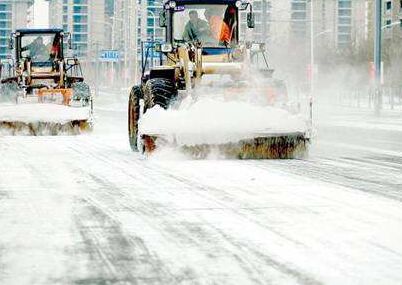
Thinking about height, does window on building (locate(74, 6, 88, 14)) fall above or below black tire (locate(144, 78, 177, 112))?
above

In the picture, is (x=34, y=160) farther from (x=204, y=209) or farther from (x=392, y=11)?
(x=392, y=11)

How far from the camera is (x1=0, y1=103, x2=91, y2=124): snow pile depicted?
70.7ft

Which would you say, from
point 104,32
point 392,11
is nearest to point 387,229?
point 392,11

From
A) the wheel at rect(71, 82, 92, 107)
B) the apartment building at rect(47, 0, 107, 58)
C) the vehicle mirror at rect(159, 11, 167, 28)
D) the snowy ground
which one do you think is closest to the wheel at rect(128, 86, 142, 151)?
the vehicle mirror at rect(159, 11, 167, 28)

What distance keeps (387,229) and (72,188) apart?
4201 millimetres

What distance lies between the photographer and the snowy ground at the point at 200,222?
5.92m

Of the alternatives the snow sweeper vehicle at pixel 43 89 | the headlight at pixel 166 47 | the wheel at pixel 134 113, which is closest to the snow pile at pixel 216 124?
the headlight at pixel 166 47

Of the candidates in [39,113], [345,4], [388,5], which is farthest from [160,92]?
[345,4]

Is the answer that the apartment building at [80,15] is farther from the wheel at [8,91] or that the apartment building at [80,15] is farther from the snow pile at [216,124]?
the snow pile at [216,124]

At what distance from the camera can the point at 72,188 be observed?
10523 millimetres

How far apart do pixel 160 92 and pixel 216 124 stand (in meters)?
1.22

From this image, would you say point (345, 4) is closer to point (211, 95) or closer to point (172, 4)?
point (172, 4)

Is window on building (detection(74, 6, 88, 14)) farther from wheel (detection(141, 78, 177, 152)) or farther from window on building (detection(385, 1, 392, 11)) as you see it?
wheel (detection(141, 78, 177, 152))

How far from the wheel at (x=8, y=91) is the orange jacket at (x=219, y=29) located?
940cm
